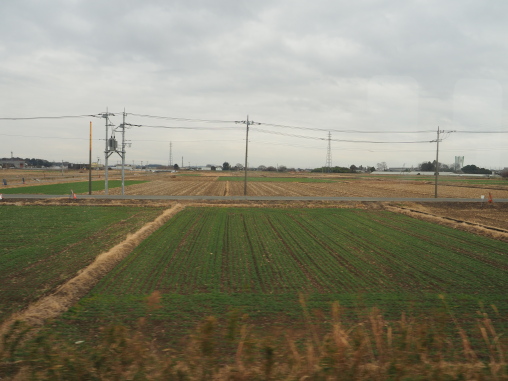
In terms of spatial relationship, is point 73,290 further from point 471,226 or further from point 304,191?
point 304,191

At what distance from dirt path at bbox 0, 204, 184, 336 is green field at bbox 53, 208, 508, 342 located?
1.16 ft

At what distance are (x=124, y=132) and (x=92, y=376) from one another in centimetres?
3738

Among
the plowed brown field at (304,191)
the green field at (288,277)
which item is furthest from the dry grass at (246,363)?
the plowed brown field at (304,191)

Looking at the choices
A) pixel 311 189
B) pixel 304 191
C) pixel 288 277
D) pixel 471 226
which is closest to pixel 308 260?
pixel 288 277

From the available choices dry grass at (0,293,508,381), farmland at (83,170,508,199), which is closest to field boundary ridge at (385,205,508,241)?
dry grass at (0,293,508,381)

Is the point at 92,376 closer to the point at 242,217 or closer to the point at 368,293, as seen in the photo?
the point at 368,293

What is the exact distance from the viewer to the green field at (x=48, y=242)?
31.4 feet

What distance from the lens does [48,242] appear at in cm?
1546

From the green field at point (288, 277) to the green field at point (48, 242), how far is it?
4.86 feet

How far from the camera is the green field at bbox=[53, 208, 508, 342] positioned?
26.2ft

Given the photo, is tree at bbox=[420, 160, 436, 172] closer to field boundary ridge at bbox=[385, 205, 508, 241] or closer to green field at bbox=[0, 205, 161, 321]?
field boundary ridge at bbox=[385, 205, 508, 241]

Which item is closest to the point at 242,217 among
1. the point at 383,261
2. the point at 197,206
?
the point at 197,206

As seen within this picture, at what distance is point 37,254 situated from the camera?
43.3 ft

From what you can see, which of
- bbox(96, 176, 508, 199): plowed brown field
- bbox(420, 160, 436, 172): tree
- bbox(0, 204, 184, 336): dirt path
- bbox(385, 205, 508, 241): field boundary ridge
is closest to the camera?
bbox(0, 204, 184, 336): dirt path
